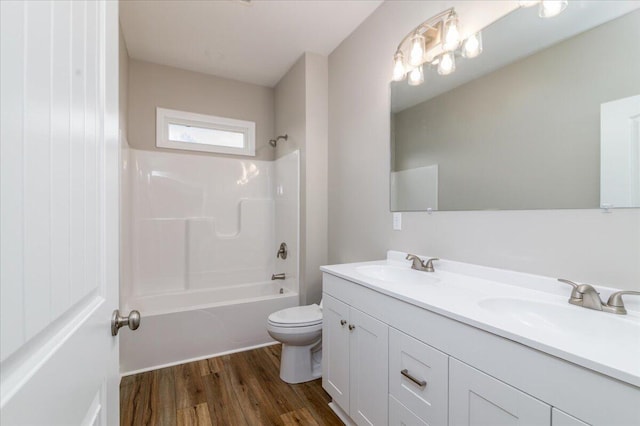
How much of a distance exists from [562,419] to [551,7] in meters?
1.48

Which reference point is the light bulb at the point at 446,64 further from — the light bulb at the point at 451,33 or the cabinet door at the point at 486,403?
the cabinet door at the point at 486,403

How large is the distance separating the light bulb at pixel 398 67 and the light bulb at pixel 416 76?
0.06m

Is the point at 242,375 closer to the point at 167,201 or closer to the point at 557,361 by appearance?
the point at 167,201

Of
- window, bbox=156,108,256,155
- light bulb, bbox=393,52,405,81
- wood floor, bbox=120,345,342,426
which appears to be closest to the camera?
wood floor, bbox=120,345,342,426

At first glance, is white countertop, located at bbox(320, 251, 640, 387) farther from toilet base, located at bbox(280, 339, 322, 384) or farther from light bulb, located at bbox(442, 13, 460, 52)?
light bulb, located at bbox(442, 13, 460, 52)

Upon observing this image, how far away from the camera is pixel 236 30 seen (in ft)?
7.63

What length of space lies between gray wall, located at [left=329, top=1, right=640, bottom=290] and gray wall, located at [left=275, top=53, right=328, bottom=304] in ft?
0.28

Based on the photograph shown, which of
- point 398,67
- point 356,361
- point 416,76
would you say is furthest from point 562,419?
point 398,67

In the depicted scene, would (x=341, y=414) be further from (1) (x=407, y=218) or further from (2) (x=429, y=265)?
(1) (x=407, y=218)

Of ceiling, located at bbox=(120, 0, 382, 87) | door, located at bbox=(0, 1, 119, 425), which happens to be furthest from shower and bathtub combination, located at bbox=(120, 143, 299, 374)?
door, located at bbox=(0, 1, 119, 425)

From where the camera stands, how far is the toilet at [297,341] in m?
2.00

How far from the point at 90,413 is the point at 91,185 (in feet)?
1.47

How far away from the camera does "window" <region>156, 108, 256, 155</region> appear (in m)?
2.94

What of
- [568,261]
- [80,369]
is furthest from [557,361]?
[80,369]
